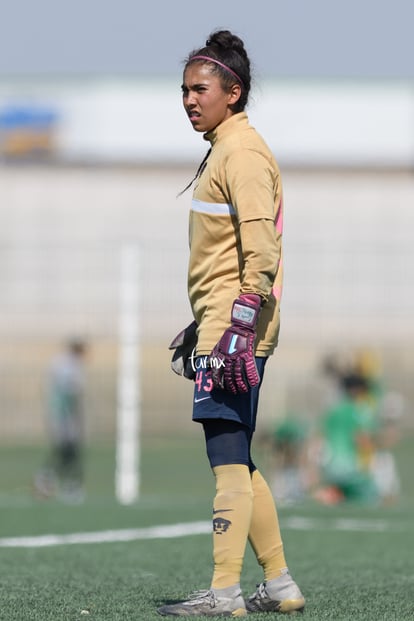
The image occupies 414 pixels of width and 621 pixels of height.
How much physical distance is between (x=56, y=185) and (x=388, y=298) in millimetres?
9615

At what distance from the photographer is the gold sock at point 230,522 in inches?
228

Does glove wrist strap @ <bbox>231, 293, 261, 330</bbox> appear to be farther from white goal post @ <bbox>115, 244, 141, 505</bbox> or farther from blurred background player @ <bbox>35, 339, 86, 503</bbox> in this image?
Result: blurred background player @ <bbox>35, 339, 86, 503</bbox>

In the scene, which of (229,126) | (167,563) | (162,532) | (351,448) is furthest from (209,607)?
(351,448)

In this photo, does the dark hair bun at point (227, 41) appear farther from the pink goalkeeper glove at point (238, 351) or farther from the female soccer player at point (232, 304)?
the pink goalkeeper glove at point (238, 351)

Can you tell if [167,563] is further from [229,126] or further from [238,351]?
[229,126]

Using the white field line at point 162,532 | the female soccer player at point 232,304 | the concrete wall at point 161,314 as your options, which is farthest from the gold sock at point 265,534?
the concrete wall at point 161,314

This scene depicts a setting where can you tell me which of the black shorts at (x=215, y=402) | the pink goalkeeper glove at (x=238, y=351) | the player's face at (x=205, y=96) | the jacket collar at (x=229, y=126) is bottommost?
the black shorts at (x=215, y=402)

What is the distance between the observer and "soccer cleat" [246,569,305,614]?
591 centimetres

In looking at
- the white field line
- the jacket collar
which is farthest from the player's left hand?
the white field line

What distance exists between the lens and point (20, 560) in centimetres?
820

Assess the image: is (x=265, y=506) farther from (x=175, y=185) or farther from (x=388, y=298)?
(x=175, y=185)

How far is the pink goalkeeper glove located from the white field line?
387 centimetres

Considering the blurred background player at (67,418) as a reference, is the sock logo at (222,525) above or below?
below

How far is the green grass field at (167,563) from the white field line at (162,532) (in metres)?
0.03
